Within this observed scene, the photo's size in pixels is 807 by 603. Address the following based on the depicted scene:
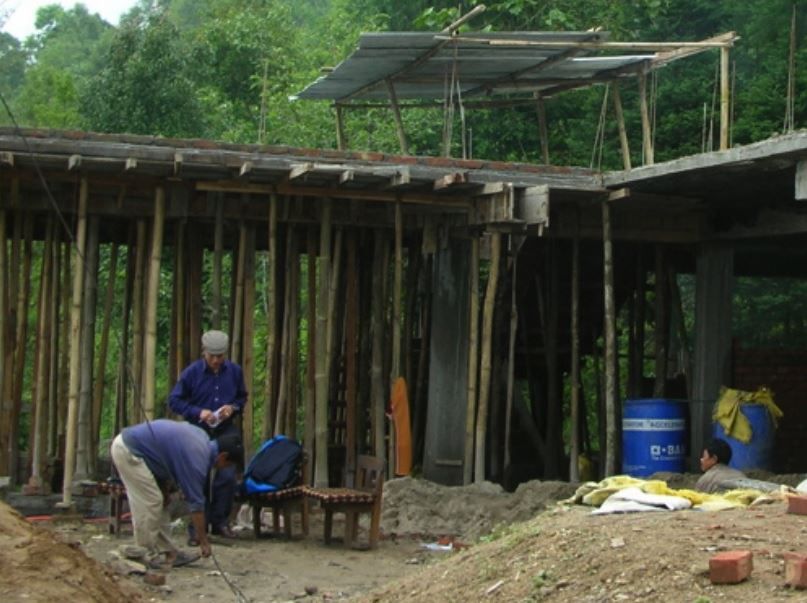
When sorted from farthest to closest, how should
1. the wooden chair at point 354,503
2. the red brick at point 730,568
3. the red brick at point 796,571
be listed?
the wooden chair at point 354,503 < the red brick at point 730,568 < the red brick at point 796,571

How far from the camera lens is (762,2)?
2272 cm

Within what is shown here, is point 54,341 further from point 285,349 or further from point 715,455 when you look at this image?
point 715,455

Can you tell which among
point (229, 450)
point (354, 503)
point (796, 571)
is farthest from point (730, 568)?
point (229, 450)

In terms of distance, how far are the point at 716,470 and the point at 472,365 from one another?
129 inches

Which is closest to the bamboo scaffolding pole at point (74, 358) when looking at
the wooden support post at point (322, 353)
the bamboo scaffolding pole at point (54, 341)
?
the bamboo scaffolding pole at point (54, 341)

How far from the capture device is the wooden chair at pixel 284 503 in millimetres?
11992

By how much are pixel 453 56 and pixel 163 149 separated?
4195 millimetres

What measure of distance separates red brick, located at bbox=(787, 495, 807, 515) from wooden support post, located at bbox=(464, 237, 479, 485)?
6022 millimetres

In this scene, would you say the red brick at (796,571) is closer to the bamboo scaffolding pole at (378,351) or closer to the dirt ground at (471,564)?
the dirt ground at (471,564)

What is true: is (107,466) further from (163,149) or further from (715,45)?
(715,45)

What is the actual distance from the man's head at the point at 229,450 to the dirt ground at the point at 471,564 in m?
0.65

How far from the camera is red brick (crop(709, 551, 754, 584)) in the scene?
643 cm

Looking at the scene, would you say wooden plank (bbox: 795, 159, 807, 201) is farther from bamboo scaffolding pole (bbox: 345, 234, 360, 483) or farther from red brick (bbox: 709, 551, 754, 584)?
red brick (bbox: 709, 551, 754, 584)

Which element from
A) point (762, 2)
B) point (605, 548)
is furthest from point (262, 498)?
point (762, 2)
